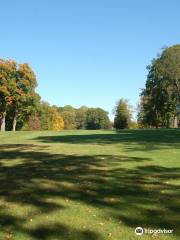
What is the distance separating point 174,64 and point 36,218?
73268mm

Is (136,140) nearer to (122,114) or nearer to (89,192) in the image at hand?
(89,192)

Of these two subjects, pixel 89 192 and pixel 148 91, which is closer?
pixel 89 192

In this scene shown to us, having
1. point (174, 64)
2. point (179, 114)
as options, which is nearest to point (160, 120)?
point (179, 114)

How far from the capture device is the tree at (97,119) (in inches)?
7293

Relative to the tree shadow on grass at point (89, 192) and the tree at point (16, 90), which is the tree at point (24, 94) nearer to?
the tree at point (16, 90)

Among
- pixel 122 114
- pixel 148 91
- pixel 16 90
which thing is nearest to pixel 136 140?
pixel 16 90

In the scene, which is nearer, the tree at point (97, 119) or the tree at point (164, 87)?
the tree at point (164, 87)

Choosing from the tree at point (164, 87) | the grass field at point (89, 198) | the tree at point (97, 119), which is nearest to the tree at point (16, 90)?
the tree at point (164, 87)

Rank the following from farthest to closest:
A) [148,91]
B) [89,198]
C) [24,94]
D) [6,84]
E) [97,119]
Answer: [97,119] < [148,91] < [24,94] < [6,84] < [89,198]

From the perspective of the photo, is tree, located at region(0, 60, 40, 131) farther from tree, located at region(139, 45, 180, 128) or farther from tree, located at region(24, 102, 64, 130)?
tree, located at region(24, 102, 64, 130)

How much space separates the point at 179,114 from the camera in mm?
88562

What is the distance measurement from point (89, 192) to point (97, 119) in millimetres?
177286

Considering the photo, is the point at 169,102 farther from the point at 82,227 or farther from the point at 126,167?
the point at 82,227

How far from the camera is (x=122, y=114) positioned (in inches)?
4518
